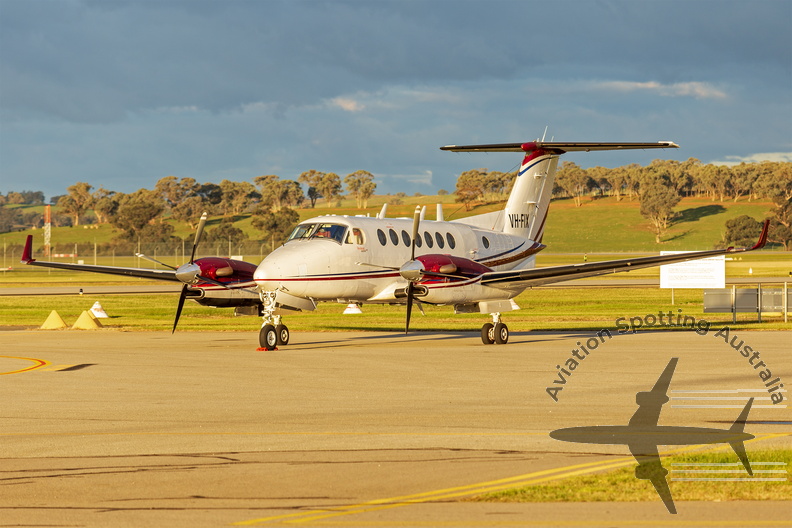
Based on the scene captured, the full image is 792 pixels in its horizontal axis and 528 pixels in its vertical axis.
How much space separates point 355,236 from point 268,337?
3.65 metres

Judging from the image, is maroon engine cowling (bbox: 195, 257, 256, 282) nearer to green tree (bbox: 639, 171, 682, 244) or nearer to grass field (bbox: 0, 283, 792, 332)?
grass field (bbox: 0, 283, 792, 332)

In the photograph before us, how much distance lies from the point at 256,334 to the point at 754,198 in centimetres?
17707

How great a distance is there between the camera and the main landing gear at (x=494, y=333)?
92.4ft

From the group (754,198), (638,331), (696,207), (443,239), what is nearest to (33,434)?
(443,239)

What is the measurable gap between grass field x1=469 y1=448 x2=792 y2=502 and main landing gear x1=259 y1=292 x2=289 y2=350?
17.0 metres

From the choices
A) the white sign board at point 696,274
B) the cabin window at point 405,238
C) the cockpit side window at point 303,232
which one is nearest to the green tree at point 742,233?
the white sign board at point 696,274

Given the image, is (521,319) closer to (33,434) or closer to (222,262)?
(222,262)

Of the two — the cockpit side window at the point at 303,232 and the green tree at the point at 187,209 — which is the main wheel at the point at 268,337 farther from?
the green tree at the point at 187,209

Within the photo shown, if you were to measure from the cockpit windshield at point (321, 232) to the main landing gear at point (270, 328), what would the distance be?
1.87 m

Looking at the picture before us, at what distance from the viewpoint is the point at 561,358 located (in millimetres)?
23562

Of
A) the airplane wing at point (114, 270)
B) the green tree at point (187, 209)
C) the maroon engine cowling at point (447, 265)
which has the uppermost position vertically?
the green tree at point (187, 209)

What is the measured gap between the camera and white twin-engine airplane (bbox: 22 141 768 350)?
25.9 metres

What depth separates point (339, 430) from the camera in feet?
42.9

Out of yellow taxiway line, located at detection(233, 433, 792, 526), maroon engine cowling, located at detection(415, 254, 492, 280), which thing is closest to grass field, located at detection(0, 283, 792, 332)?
maroon engine cowling, located at detection(415, 254, 492, 280)
